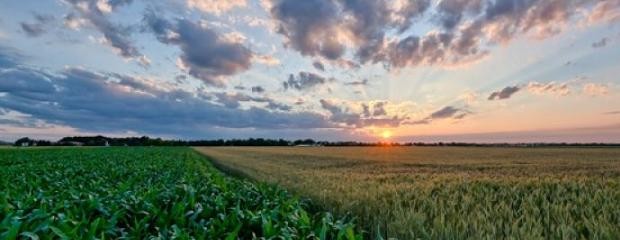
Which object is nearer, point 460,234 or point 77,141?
point 460,234

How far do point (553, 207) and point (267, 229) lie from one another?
444 centimetres

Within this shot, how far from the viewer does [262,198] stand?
28.3 feet

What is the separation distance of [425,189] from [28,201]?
7263 mm

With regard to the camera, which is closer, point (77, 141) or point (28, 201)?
point (28, 201)

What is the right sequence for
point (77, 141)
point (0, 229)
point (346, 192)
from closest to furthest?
point (0, 229), point (346, 192), point (77, 141)

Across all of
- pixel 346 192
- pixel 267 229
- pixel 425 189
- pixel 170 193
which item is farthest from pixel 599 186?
pixel 170 193

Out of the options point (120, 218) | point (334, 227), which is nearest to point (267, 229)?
point (334, 227)

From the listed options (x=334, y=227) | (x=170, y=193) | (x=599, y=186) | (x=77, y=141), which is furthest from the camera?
(x=77, y=141)

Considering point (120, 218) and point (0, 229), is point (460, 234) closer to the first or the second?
point (120, 218)

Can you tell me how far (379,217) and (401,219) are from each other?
771mm

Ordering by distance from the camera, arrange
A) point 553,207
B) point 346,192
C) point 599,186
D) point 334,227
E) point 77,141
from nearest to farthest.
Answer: point 334,227 → point 553,207 → point 346,192 → point 599,186 → point 77,141

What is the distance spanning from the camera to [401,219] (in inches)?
243

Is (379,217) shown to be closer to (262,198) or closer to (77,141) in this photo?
(262,198)

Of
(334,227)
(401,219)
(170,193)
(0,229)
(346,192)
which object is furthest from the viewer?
(346,192)
